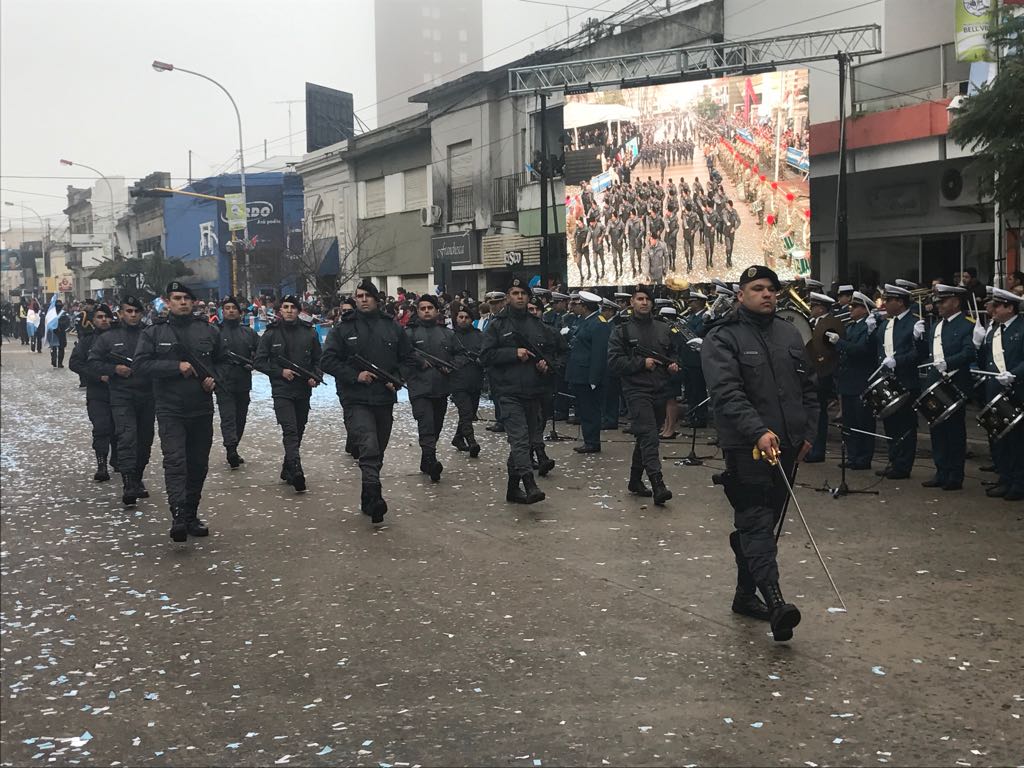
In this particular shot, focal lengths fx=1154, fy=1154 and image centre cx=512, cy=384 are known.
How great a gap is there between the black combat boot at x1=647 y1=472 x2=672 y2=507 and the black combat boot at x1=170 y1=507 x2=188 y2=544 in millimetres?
3808

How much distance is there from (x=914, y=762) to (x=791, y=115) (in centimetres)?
1986

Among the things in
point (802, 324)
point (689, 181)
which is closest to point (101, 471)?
point (802, 324)

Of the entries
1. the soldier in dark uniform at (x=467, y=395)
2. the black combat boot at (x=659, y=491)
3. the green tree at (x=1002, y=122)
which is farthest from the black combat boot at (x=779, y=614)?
the green tree at (x=1002, y=122)

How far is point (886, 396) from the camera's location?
10.9 meters

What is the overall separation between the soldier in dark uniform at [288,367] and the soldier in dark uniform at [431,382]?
1.03 metres

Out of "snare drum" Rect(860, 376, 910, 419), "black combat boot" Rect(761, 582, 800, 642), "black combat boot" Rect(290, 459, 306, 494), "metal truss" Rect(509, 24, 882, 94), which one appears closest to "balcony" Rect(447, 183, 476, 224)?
"metal truss" Rect(509, 24, 882, 94)

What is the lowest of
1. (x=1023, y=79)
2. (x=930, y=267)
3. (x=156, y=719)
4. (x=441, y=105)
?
(x=156, y=719)

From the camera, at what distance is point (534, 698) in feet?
16.8

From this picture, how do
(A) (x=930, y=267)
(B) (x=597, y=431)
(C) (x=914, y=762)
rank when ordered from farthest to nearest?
(A) (x=930, y=267) < (B) (x=597, y=431) < (C) (x=914, y=762)

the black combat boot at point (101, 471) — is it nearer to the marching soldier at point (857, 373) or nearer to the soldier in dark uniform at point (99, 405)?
the soldier in dark uniform at point (99, 405)

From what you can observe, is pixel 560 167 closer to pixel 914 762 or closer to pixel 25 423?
pixel 25 423

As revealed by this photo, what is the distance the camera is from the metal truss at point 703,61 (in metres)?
22.0

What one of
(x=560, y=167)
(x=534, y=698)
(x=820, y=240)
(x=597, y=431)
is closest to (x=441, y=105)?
(x=560, y=167)

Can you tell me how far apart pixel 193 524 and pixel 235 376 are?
13.9 ft
